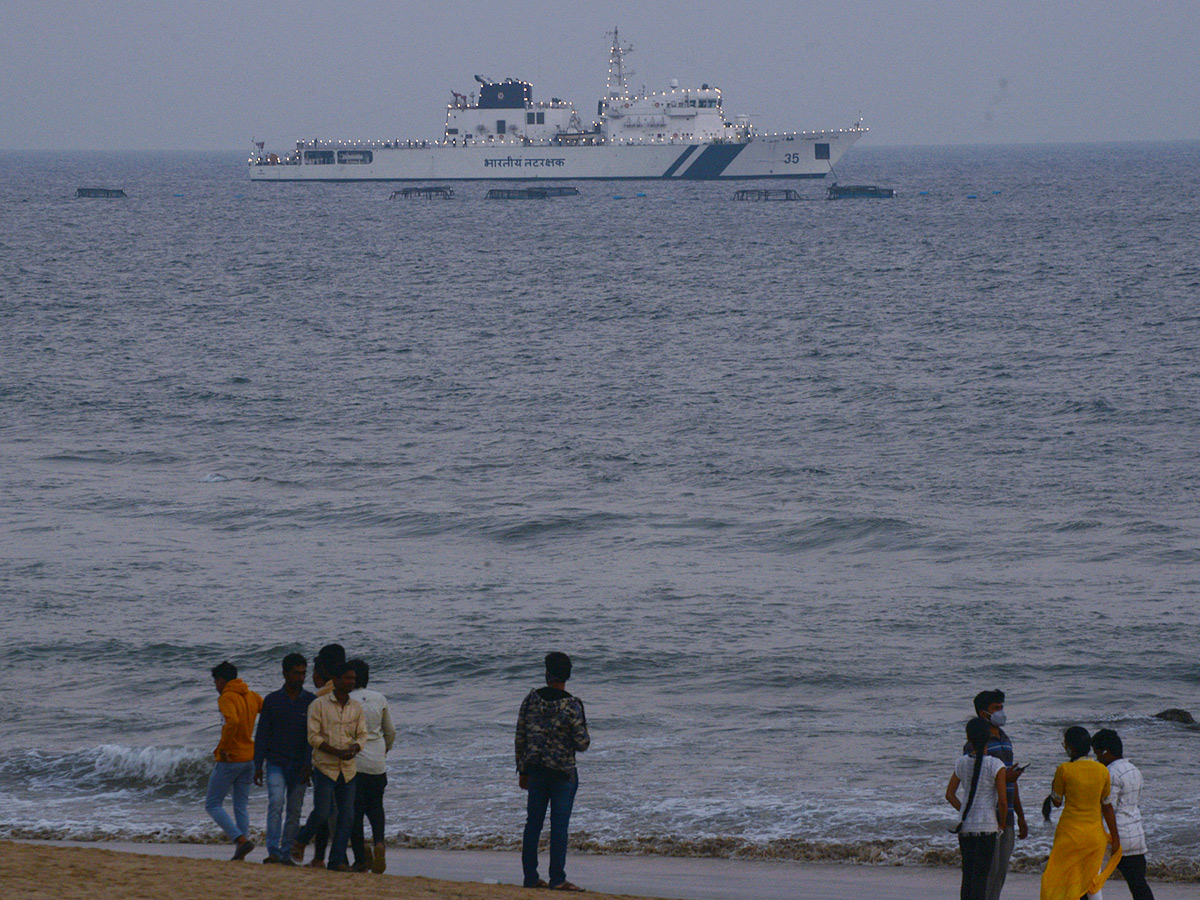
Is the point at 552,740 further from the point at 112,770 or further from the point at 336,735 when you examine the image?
Answer: the point at 112,770

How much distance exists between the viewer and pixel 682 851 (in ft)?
32.2

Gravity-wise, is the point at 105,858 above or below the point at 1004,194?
below

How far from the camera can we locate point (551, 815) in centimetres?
769

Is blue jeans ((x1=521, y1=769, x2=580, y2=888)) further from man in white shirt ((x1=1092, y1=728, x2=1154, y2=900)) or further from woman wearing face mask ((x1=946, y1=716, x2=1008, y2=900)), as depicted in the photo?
man in white shirt ((x1=1092, y1=728, x2=1154, y2=900))

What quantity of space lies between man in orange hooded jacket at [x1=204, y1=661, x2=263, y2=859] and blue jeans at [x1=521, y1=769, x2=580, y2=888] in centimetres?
171

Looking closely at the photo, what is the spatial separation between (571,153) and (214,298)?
293 ft

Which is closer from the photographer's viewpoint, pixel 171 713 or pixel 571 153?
pixel 171 713

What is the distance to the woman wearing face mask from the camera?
23.9ft

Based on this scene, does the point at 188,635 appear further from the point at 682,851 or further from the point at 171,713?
the point at 682,851

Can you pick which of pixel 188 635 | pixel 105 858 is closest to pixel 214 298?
pixel 188 635

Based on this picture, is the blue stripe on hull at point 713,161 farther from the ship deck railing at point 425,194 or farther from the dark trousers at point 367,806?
the dark trousers at point 367,806

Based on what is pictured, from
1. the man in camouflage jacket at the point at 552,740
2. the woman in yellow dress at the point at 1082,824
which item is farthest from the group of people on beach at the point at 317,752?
the woman in yellow dress at the point at 1082,824

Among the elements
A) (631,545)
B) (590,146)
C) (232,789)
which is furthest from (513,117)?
(232,789)

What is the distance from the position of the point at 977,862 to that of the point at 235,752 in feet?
14.0
